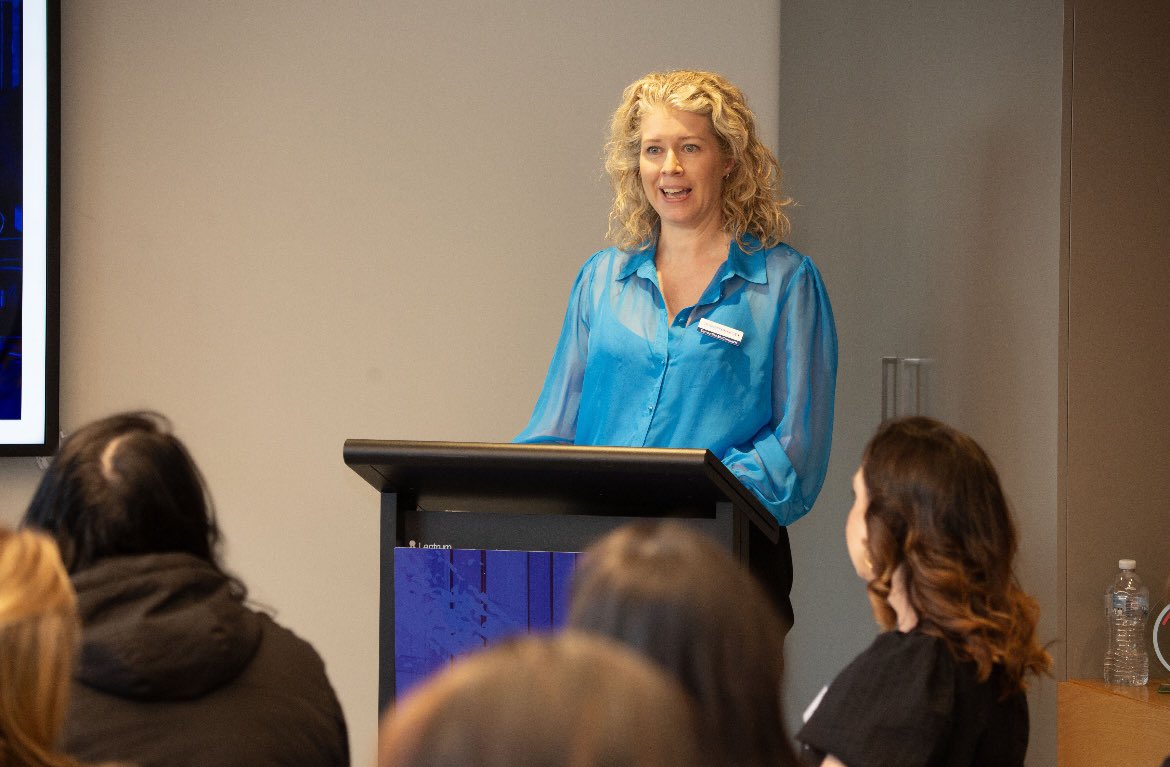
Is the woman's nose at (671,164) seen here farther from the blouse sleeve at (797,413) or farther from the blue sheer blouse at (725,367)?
the blouse sleeve at (797,413)

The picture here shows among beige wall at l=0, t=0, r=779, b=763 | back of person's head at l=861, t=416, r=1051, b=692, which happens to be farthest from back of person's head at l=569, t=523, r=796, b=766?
beige wall at l=0, t=0, r=779, b=763

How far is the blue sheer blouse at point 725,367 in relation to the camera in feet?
9.50

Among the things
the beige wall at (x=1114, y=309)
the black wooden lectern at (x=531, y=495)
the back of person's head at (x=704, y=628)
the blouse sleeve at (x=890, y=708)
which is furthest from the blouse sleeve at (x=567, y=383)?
the back of person's head at (x=704, y=628)

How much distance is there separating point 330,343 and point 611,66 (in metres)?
1.20

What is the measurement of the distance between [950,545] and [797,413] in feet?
3.13

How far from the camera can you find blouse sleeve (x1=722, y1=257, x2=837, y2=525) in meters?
2.76

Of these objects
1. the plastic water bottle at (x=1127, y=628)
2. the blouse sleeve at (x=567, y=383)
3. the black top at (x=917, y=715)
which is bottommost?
the plastic water bottle at (x=1127, y=628)

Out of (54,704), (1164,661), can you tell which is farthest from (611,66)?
(54,704)

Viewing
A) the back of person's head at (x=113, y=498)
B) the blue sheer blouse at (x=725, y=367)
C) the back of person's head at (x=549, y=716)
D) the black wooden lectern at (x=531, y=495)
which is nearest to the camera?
Answer: the back of person's head at (x=549, y=716)

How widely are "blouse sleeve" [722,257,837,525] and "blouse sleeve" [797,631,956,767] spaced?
2.75 ft

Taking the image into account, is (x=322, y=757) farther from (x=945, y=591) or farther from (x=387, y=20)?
(x=387, y=20)

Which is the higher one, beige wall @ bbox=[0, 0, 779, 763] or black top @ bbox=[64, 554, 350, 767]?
beige wall @ bbox=[0, 0, 779, 763]

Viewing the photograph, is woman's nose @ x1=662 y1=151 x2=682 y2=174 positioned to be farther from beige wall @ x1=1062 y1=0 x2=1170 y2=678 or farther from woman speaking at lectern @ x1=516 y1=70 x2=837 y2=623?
beige wall @ x1=1062 y1=0 x2=1170 y2=678

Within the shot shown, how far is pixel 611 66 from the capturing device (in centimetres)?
436
